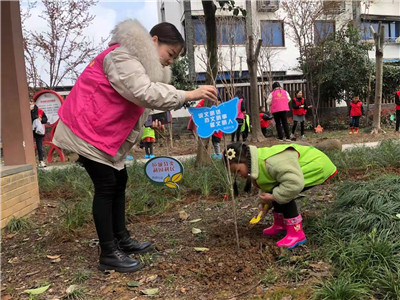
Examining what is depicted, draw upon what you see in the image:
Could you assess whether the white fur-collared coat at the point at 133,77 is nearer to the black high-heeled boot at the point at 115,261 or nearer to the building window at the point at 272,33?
the black high-heeled boot at the point at 115,261

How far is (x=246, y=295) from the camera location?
1.83 metres

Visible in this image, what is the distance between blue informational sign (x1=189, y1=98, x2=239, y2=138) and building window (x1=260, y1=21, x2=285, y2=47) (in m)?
14.5

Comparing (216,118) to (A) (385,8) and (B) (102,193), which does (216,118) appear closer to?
(B) (102,193)

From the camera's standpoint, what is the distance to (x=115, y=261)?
2.18 m

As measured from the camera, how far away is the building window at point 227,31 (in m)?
12.1

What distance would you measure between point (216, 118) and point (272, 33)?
1568cm

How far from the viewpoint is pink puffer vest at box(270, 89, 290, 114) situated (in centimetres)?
842

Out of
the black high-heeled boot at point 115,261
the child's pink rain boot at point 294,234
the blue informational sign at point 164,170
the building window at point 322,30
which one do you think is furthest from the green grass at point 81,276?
the building window at point 322,30

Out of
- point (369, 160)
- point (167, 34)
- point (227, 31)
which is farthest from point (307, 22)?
point (167, 34)

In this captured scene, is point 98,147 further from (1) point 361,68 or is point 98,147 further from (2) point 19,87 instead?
(1) point 361,68

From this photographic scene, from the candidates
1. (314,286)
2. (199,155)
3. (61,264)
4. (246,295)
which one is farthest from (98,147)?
(199,155)

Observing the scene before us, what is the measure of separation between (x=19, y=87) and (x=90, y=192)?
58.5 inches

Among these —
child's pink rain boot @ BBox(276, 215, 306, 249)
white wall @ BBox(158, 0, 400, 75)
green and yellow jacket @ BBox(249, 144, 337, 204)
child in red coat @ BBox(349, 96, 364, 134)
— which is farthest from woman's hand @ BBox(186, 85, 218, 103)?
white wall @ BBox(158, 0, 400, 75)

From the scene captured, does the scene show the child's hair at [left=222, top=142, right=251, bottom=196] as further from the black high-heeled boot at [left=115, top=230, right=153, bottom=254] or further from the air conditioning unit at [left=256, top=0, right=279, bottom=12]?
the air conditioning unit at [left=256, top=0, right=279, bottom=12]
